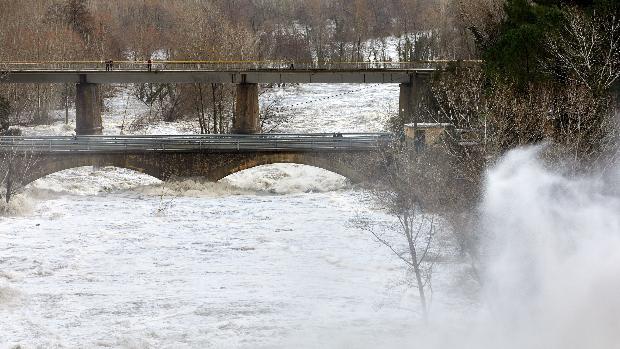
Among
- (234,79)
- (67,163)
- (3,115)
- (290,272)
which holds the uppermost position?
(234,79)

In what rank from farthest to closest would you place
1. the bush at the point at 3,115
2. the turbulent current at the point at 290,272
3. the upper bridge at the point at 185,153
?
the bush at the point at 3,115 < the upper bridge at the point at 185,153 < the turbulent current at the point at 290,272

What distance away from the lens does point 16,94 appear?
7962cm

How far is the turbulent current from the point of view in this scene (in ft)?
78.3

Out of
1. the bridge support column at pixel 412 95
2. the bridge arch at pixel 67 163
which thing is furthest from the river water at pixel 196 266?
the bridge support column at pixel 412 95

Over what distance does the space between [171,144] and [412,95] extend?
1803cm

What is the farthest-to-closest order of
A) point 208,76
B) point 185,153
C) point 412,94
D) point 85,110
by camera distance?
1. point 412,94
2. point 85,110
3. point 208,76
4. point 185,153

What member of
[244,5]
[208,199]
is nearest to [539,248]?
[208,199]

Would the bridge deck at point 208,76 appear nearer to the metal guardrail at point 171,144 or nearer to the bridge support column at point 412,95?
the bridge support column at point 412,95

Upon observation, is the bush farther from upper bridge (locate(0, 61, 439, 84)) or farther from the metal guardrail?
the metal guardrail

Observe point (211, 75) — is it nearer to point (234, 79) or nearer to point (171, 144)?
point (234, 79)

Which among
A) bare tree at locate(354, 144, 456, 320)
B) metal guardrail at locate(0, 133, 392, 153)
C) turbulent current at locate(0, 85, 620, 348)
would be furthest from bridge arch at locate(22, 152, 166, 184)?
bare tree at locate(354, 144, 456, 320)

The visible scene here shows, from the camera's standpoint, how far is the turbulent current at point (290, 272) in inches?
940

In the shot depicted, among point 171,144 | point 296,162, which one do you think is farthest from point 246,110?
point 296,162

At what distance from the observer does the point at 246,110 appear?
65000 mm
